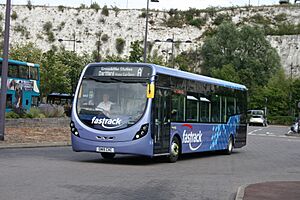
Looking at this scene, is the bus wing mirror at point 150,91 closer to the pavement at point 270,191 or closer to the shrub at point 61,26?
the pavement at point 270,191

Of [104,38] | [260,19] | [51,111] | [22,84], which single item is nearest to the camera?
[51,111]

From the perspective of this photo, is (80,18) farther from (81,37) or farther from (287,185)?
(287,185)

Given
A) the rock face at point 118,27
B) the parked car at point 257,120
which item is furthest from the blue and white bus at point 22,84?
the rock face at point 118,27

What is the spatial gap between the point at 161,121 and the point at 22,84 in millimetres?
28710

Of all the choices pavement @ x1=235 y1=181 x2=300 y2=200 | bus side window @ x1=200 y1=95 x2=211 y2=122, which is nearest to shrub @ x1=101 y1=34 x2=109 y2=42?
bus side window @ x1=200 y1=95 x2=211 y2=122

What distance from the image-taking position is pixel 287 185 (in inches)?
554

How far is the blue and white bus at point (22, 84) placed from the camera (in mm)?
43191

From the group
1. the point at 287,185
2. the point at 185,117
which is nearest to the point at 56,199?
the point at 287,185

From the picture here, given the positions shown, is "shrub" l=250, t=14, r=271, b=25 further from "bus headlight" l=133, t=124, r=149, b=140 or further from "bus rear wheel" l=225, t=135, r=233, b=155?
"bus headlight" l=133, t=124, r=149, b=140

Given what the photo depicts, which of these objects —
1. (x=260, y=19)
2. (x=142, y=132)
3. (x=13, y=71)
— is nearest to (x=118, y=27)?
(x=260, y=19)

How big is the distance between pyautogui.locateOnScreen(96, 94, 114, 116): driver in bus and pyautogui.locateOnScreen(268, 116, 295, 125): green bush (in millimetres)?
74625

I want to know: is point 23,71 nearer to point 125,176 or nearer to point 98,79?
point 98,79

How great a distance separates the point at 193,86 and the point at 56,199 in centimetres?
1150

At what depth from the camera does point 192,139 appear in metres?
21.2
